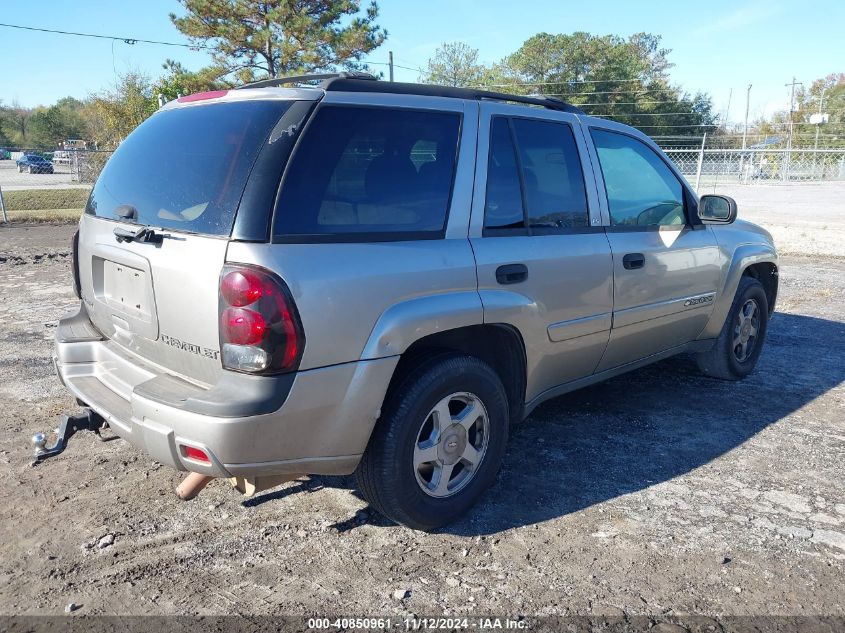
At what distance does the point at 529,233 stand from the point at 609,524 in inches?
57.6

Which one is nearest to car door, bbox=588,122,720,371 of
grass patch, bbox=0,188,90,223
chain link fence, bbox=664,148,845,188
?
chain link fence, bbox=664,148,845,188

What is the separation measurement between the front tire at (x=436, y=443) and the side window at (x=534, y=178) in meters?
A: 0.79

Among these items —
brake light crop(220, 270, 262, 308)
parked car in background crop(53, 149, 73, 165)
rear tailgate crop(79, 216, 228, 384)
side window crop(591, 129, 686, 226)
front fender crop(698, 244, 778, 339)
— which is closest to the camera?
brake light crop(220, 270, 262, 308)

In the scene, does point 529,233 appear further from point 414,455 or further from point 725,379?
point 725,379

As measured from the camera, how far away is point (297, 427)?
259cm

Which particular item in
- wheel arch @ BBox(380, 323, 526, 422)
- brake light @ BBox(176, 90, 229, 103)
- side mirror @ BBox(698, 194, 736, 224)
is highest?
brake light @ BBox(176, 90, 229, 103)

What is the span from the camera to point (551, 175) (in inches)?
145

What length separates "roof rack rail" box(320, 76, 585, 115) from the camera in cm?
289

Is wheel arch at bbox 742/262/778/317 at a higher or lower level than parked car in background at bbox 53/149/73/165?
lower

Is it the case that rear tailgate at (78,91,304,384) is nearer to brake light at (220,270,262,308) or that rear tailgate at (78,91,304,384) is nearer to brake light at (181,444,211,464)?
brake light at (220,270,262,308)

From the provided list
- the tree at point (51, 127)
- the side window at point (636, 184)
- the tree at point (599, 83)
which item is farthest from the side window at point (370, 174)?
the tree at point (51, 127)

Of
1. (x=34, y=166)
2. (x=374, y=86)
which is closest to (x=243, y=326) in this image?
(x=374, y=86)

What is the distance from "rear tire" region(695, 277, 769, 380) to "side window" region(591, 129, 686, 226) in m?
1.06

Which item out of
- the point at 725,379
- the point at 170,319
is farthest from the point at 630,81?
the point at 170,319
